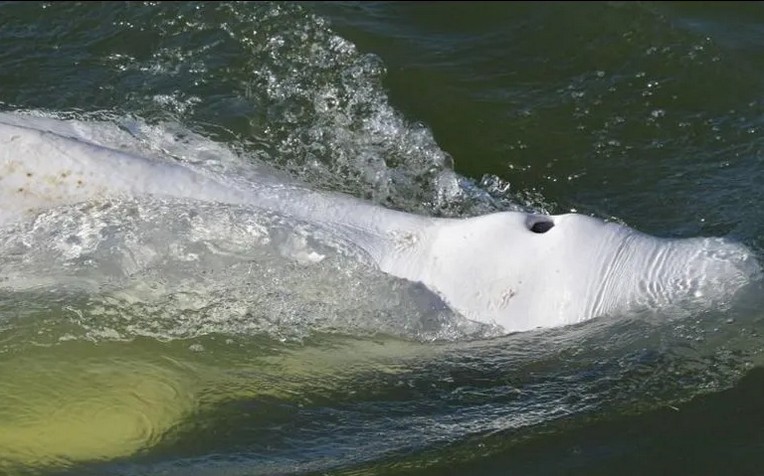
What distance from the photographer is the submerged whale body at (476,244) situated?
480 cm

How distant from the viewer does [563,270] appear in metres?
4.79

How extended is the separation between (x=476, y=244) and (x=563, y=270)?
14.4 inches

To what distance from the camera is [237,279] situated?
507 cm

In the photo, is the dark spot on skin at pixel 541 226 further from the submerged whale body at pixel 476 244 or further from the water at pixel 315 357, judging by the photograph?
the water at pixel 315 357

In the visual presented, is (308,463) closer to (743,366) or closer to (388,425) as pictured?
(388,425)

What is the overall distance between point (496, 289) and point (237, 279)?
1.09m

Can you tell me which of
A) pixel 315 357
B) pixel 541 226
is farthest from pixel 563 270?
pixel 315 357

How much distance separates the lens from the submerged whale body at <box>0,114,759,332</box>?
15.8 ft

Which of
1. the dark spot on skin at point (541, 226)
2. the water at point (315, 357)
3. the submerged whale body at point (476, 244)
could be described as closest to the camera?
the water at point (315, 357)

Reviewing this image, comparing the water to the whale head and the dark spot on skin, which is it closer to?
the whale head

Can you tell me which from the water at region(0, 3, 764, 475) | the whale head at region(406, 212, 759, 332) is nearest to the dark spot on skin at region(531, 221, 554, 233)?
the whale head at region(406, 212, 759, 332)

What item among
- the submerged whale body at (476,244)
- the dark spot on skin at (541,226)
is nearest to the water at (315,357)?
the submerged whale body at (476,244)

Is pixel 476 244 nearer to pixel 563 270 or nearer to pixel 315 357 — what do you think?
pixel 563 270

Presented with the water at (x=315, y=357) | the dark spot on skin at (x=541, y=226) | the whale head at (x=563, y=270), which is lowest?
the water at (x=315, y=357)
